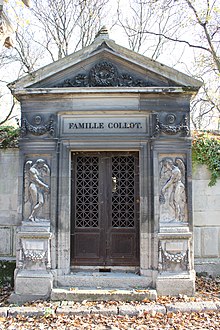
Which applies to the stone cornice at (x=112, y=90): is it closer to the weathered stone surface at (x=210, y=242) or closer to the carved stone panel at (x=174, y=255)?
the carved stone panel at (x=174, y=255)

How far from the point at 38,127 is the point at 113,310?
153 inches

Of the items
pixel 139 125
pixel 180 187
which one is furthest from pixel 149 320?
Result: pixel 139 125

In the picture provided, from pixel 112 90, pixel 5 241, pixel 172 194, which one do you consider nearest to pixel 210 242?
pixel 172 194

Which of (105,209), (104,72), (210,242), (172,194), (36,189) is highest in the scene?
(104,72)

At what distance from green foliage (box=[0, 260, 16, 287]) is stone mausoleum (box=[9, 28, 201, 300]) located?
37.0 inches

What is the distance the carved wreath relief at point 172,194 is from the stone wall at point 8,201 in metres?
3.53

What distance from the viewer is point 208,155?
8305 mm

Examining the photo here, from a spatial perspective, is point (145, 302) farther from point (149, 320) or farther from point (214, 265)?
point (214, 265)

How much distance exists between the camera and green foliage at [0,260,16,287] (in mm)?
7874

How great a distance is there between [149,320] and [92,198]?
2.74 metres

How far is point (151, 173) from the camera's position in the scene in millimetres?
7262

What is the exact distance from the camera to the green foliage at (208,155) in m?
8.27

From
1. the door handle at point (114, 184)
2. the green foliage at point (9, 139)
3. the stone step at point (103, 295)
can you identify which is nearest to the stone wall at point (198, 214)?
the green foliage at point (9, 139)

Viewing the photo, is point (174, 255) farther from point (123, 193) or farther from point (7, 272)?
point (7, 272)
